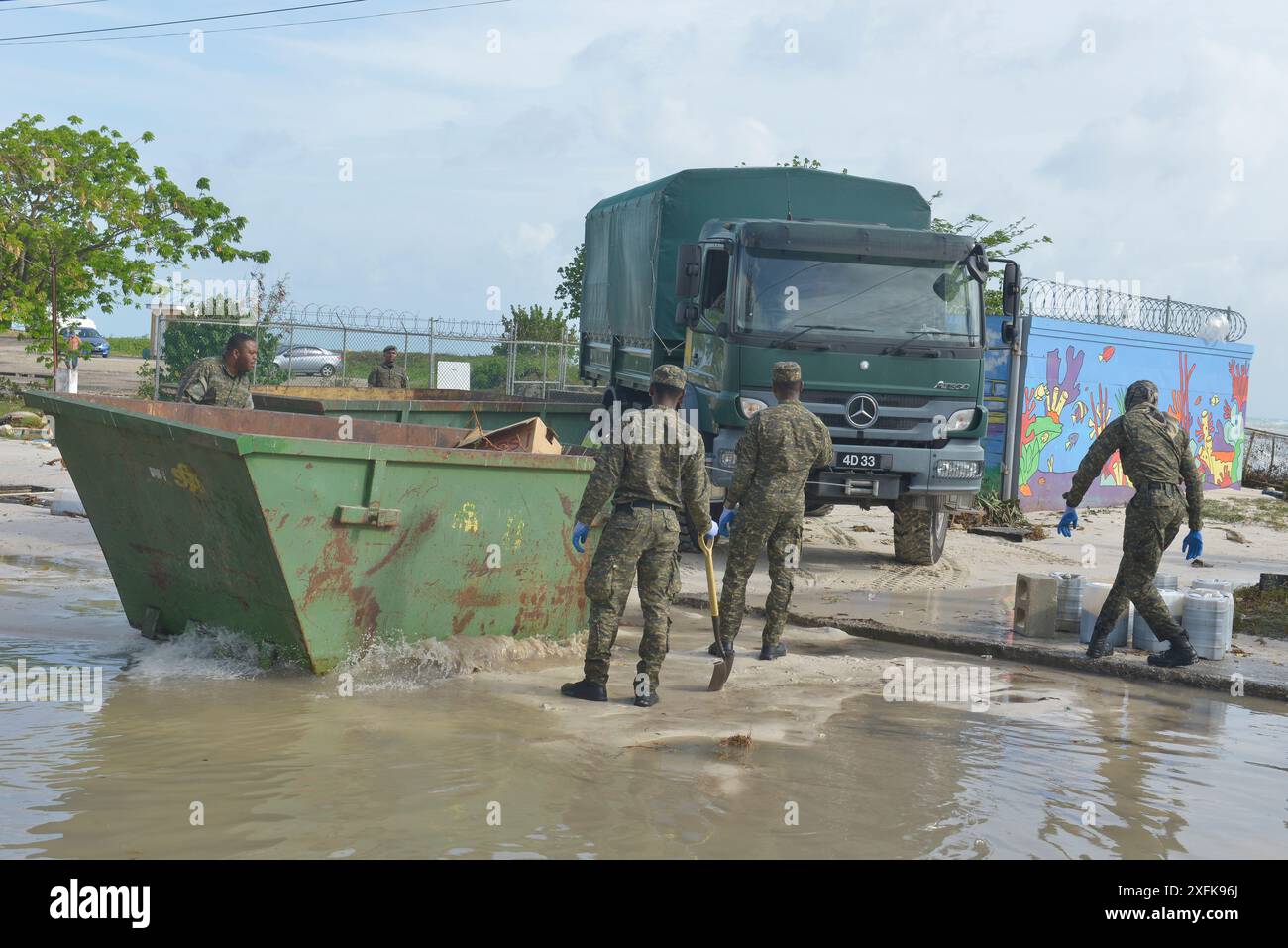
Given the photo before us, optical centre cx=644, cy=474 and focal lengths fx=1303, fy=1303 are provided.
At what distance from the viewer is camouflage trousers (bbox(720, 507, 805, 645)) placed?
Result: 8156 mm

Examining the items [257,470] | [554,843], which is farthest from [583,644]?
[554,843]

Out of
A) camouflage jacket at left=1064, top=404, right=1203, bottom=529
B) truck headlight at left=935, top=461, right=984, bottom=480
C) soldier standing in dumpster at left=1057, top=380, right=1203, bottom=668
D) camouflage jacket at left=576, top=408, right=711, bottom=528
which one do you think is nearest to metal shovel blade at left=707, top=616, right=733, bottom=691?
camouflage jacket at left=576, top=408, right=711, bottom=528

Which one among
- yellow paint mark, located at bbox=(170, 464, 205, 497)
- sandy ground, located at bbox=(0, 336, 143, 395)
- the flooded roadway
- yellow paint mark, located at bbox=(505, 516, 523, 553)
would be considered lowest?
the flooded roadway

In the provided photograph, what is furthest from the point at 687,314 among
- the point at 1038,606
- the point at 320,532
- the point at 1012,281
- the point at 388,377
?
the point at 388,377

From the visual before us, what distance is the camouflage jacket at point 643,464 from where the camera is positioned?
702 cm

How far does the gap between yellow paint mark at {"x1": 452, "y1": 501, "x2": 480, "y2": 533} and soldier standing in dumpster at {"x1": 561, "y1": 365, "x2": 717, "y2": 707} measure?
55 centimetres

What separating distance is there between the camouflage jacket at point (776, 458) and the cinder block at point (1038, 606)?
6.92ft

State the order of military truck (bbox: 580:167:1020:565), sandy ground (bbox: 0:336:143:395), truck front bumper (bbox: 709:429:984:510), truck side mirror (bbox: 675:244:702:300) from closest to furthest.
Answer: military truck (bbox: 580:167:1020:565), truck front bumper (bbox: 709:429:984:510), truck side mirror (bbox: 675:244:702:300), sandy ground (bbox: 0:336:143:395)

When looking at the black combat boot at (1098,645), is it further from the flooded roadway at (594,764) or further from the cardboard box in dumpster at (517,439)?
the cardboard box in dumpster at (517,439)

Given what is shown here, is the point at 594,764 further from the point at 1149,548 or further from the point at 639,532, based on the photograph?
the point at 1149,548

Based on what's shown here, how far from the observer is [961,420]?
11328mm

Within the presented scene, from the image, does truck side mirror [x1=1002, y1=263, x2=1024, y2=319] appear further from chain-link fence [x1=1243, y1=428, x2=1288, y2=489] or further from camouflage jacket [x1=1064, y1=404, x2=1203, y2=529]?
chain-link fence [x1=1243, y1=428, x2=1288, y2=489]

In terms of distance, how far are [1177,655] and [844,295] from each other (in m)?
4.15
